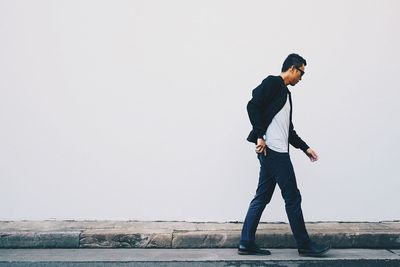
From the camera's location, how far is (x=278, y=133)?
3.89 m

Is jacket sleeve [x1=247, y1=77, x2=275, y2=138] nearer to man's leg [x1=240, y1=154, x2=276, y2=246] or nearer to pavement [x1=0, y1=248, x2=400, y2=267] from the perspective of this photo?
man's leg [x1=240, y1=154, x2=276, y2=246]

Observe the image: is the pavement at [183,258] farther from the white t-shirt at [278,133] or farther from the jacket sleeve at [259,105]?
the jacket sleeve at [259,105]

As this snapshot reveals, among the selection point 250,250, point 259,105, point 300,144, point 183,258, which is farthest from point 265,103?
point 183,258

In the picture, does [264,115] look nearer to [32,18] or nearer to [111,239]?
[111,239]

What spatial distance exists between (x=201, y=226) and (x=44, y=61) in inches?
96.4

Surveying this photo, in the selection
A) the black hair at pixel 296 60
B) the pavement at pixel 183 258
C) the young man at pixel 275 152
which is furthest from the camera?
the black hair at pixel 296 60

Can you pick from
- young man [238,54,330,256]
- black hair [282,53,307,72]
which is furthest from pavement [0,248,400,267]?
black hair [282,53,307,72]

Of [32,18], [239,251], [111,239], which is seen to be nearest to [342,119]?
[239,251]

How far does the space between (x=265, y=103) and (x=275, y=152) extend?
0.44 m

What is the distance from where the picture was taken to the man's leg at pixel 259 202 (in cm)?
394

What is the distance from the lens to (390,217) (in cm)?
483

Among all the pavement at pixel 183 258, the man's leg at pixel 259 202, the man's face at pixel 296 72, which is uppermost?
the man's face at pixel 296 72

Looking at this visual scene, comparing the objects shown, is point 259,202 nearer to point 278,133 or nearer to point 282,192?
point 282,192

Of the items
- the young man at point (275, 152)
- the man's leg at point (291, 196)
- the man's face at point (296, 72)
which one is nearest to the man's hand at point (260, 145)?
the young man at point (275, 152)
